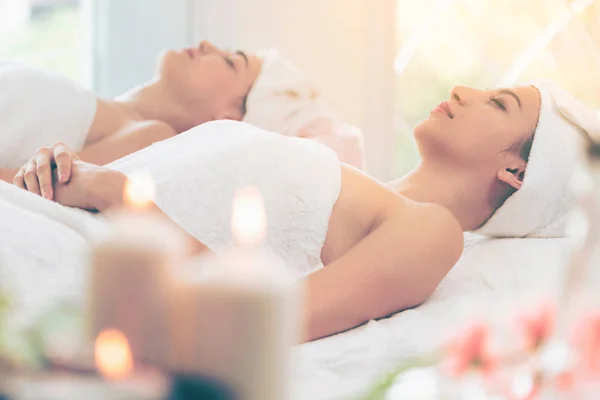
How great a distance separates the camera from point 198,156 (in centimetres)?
126

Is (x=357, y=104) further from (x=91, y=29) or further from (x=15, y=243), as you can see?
(x=15, y=243)

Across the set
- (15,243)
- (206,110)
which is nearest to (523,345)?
(15,243)

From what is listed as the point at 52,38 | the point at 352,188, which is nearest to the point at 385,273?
the point at 352,188

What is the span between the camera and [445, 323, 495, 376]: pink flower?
1.42 ft

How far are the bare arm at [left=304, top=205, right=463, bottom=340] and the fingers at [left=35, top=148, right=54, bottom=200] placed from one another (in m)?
0.45

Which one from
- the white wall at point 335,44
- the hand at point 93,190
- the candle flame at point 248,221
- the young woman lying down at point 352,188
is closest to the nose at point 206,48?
A: the white wall at point 335,44

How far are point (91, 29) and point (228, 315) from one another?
263 cm

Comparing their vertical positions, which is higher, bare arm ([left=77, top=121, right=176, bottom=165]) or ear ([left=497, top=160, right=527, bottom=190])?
ear ([left=497, top=160, right=527, bottom=190])

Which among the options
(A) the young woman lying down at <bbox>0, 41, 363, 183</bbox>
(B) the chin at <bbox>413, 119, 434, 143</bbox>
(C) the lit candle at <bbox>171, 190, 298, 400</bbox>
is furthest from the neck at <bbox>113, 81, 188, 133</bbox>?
(C) the lit candle at <bbox>171, 190, 298, 400</bbox>

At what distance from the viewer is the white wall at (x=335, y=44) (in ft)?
8.61

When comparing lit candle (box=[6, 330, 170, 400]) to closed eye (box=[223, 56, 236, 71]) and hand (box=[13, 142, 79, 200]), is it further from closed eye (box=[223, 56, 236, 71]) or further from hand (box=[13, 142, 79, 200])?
closed eye (box=[223, 56, 236, 71])

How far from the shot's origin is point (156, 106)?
2.15 meters

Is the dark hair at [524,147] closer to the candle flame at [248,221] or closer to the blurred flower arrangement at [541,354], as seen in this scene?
the blurred flower arrangement at [541,354]

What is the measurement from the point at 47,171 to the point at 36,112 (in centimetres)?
76
